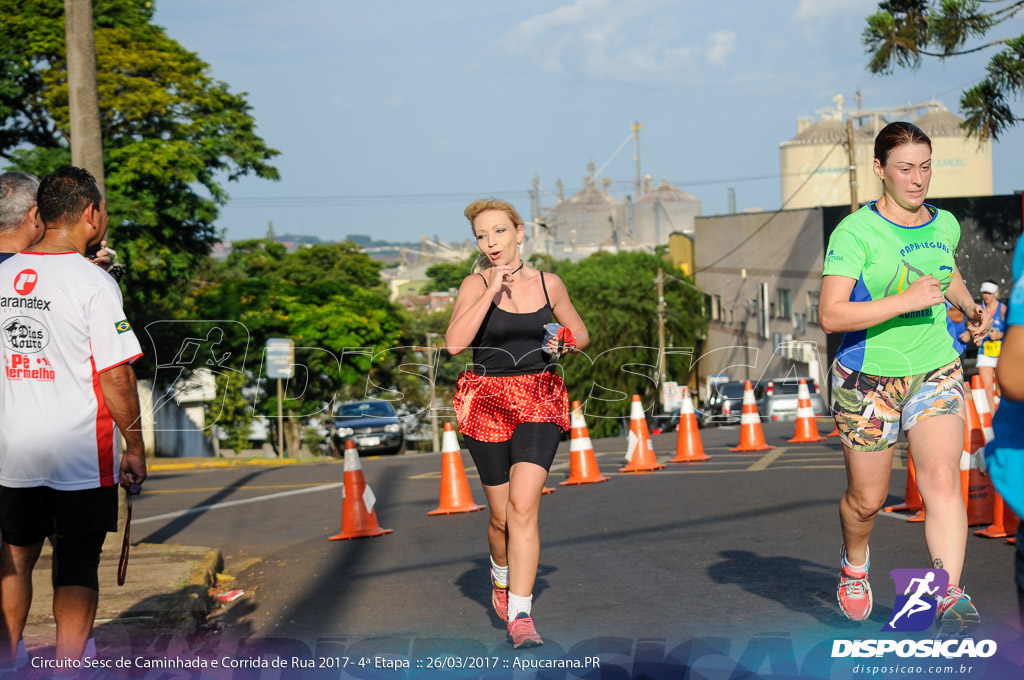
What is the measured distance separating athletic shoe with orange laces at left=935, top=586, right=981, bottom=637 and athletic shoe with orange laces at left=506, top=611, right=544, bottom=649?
1740 millimetres

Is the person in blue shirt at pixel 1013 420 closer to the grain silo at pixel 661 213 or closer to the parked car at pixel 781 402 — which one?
the parked car at pixel 781 402

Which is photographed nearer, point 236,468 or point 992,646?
point 992,646

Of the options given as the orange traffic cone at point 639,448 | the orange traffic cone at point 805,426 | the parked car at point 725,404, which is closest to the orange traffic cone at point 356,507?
the orange traffic cone at point 639,448

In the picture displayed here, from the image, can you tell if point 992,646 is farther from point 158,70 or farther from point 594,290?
point 594,290

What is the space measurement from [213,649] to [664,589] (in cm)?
254

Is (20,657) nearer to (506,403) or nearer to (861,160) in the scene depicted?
(506,403)

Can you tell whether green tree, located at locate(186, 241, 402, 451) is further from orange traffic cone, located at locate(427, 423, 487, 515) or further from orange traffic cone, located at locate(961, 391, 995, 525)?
orange traffic cone, located at locate(961, 391, 995, 525)

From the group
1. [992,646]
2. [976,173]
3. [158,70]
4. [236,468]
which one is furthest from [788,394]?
[976,173]

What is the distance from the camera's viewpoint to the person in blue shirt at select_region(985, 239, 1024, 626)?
2.68 metres

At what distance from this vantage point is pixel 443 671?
16.0ft

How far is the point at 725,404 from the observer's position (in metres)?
28.9

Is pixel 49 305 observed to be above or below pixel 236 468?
above

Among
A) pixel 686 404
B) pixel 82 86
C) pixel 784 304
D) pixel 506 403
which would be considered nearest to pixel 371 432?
pixel 686 404

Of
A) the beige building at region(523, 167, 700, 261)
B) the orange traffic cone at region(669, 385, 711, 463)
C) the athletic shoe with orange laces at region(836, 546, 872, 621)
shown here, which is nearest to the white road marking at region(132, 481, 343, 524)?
the orange traffic cone at region(669, 385, 711, 463)
